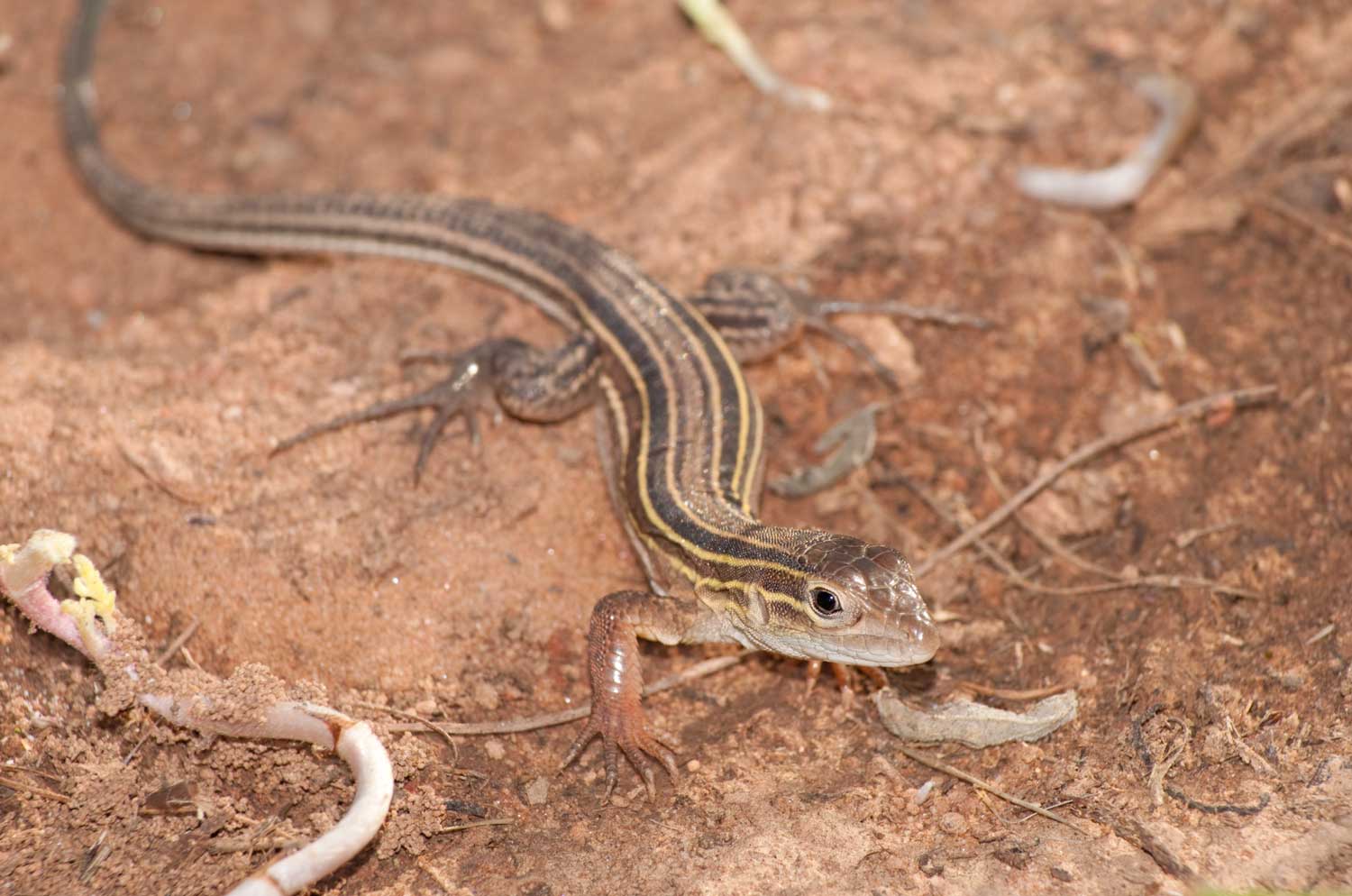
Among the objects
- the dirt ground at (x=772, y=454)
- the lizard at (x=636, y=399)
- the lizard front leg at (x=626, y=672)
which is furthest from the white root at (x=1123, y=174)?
the lizard front leg at (x=626, y=672)

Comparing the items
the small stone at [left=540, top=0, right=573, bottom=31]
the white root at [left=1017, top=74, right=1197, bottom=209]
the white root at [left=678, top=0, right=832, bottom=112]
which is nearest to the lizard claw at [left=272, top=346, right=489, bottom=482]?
the white root at [left=678, top=0, right=832, bottom=112]

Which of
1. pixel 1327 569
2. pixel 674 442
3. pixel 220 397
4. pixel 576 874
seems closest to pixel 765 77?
pixel 674 442

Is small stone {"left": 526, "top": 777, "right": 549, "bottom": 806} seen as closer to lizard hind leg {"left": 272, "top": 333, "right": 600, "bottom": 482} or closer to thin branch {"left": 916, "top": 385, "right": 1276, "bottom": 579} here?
lizard hind leg {"left": 272, "top": 333, "right": 600, "bottom": 482}

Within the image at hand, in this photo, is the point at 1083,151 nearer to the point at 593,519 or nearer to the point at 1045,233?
the point at 1045,233

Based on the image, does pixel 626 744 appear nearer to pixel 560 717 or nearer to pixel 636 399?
pixel 560 717

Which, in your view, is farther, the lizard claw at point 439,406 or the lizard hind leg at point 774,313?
the lizard hind leg at point 774,313

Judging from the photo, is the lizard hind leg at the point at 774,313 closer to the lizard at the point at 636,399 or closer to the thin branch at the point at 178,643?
the lizard at the point at 636,399
